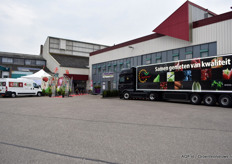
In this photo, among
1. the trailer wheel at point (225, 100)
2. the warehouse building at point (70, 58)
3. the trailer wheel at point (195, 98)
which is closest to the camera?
the trailer wheel at point (225, 100)

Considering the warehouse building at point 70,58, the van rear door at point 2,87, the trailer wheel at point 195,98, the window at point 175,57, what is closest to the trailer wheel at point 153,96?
the trailer wheel at point 195,98

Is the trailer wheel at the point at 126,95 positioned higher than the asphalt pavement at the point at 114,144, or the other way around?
the trailer wheel at the point at 126,95

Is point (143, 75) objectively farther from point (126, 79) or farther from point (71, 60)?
point (71, 60)

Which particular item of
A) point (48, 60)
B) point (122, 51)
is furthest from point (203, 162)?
point (48, 60)

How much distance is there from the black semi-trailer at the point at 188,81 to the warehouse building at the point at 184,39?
454 centimetres

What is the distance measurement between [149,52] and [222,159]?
68.9ft

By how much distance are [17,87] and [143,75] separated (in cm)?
1625

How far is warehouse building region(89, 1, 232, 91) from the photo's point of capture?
1667 centimetres

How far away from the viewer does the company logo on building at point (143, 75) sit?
17.9 meters

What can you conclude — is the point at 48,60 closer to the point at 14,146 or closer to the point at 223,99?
the point at 223,99

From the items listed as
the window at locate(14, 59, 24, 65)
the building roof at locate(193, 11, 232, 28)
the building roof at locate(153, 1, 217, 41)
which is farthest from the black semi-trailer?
the window at locate(14, 59, 24, 65)

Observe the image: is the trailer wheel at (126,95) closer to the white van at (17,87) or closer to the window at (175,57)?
the window at (175,57)

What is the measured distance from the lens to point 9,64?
4250cm

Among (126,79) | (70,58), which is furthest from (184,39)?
(70,58)
